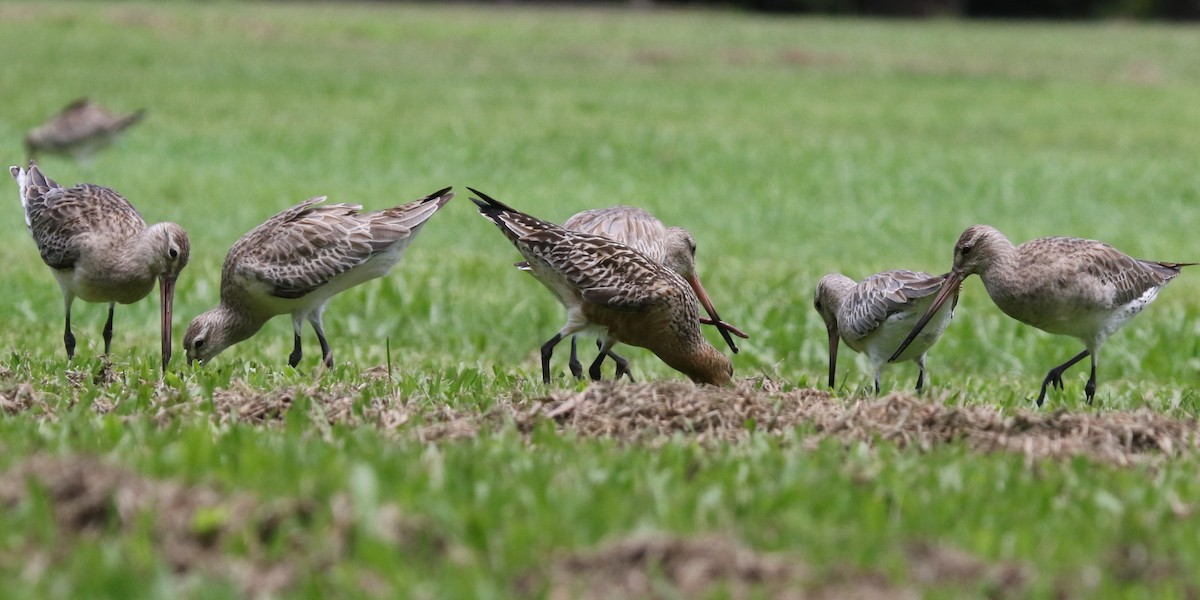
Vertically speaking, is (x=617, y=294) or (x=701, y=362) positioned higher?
Answer: (x=617, y=294)

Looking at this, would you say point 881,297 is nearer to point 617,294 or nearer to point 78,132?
point 617,294

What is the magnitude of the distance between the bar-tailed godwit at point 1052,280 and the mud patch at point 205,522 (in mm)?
4626

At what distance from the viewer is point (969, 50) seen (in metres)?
44.1

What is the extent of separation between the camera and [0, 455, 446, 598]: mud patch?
14.9 ft

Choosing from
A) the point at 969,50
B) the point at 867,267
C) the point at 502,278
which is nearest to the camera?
the point at 502,278

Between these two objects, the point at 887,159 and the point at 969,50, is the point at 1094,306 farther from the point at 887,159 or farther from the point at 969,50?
the point at 969,50

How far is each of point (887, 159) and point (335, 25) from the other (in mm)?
24543

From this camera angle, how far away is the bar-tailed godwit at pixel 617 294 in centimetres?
820

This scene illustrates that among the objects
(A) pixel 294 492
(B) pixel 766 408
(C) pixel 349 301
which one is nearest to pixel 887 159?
(C) pixel 349 301

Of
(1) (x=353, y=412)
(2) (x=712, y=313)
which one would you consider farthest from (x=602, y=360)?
(1) (x=353, y=412)

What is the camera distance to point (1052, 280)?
328 inches

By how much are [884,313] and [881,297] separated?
10cm

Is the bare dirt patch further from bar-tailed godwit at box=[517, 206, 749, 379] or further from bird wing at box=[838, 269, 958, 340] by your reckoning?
bar-tailed godwit at box=[517, 206, 749, 379]

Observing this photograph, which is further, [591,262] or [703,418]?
[591,262]
